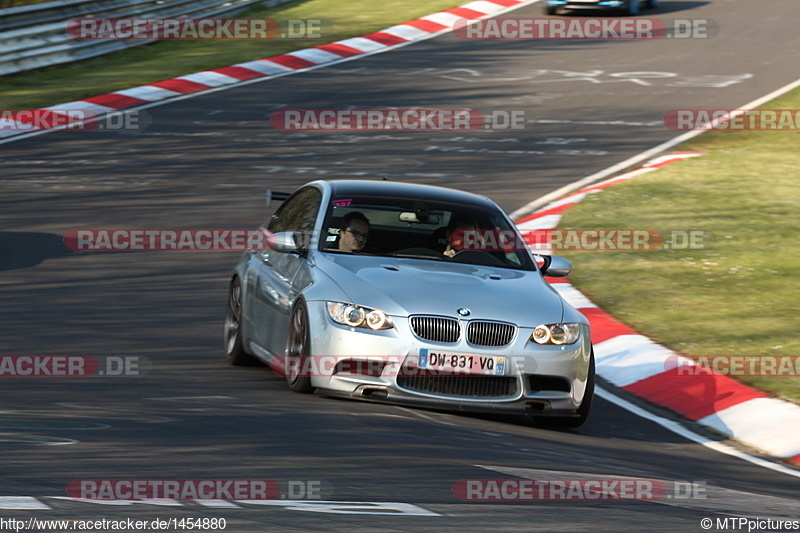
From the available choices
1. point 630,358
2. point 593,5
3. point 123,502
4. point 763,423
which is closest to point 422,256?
point 630,358

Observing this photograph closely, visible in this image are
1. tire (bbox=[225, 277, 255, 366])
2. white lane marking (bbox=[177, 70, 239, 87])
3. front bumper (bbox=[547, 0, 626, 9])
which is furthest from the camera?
front bumper (bbox=[547, 0, 626, 9])

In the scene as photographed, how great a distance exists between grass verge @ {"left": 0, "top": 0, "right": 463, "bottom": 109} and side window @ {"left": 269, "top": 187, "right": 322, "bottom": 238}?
11.4 meters

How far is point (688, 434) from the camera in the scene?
912 cm

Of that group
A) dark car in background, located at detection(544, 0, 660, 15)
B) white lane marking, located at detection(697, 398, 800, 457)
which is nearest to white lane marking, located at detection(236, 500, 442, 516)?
white lane marking, located at detection(697, 398, 800, 457)

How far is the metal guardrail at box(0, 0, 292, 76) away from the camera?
23.2 meters

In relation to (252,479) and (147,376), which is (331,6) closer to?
(147,376)

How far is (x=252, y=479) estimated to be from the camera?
6.10m

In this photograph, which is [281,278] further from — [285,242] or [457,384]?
[457,384]

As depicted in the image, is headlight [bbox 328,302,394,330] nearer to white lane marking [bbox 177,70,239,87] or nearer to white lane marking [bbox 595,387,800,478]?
white lane marking [bbox 595,387,800,478]

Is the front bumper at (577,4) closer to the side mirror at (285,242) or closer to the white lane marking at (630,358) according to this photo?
the white lane marking at (630,358)

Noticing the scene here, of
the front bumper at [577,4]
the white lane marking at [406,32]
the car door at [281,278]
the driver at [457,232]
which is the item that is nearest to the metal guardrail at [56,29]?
the white lane marking at [406,32]

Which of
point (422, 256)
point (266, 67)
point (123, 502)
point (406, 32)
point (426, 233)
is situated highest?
point (406, 32)

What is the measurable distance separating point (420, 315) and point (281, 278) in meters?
1.51

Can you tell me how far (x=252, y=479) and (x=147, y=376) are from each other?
10.9 ft
